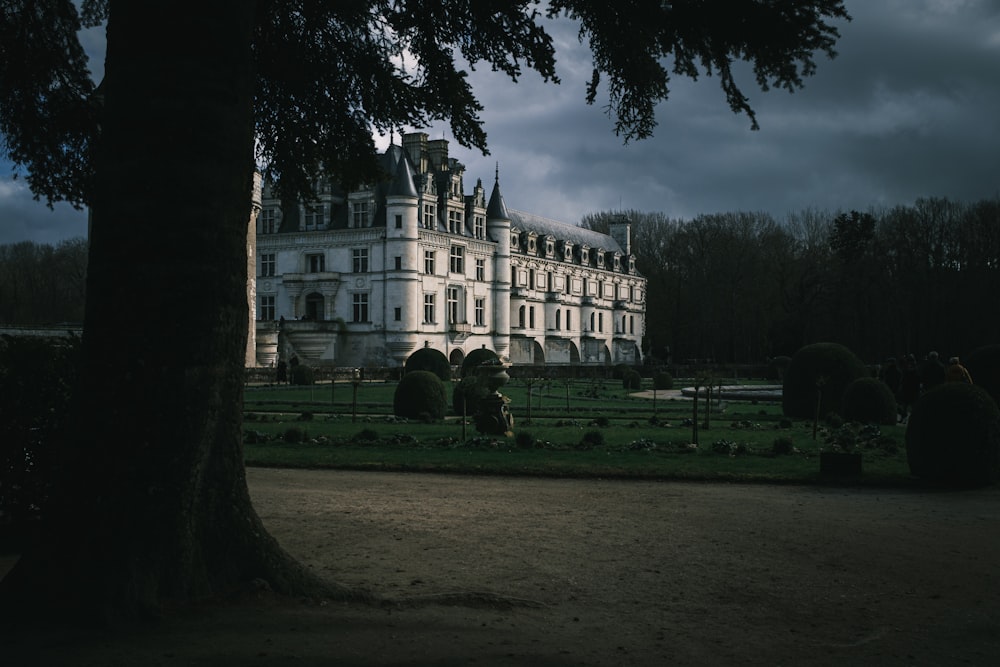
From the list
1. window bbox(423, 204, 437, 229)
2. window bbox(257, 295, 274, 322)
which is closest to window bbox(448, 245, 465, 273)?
window bbox(423, 204, 437, 229)

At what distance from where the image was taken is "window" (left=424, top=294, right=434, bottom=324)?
171 ft

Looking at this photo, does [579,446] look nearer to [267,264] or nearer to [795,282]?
[267,264]

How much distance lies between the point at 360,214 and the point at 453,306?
809cm

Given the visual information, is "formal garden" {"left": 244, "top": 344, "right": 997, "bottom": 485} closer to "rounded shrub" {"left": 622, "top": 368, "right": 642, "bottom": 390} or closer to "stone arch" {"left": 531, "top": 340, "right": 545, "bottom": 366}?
"rounded shrub" {"left": 622, "top": 368, "right": 642, "bottom": 390}

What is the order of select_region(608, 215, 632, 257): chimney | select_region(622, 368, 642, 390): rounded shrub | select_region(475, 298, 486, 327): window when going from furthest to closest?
1. select_region(608, 215, 632, 257): chimney
2. select_region(475, 298, 486, 327): window
3. select_region(622, 368, 642, 390): rounded shrub

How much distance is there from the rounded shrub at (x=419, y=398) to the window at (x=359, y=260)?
Result: 3103cm

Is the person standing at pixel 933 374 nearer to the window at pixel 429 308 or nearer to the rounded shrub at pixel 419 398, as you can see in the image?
the rounded shrub at pixel 419 398

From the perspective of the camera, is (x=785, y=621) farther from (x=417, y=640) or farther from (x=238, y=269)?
(x=238, y=269)

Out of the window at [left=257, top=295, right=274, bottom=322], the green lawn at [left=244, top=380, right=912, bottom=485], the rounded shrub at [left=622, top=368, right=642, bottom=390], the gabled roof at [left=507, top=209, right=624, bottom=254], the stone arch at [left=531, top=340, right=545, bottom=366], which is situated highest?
the gabled roof at [left=507, top=209, right=624, bottom=254]

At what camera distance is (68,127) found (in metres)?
7.83

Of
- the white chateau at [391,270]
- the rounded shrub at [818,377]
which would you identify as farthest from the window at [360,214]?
the rounded shrub at [818,377]

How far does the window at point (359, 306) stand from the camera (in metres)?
50.8

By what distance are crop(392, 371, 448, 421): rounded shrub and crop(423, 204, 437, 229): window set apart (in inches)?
1276

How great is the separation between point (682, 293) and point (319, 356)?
122 ft
